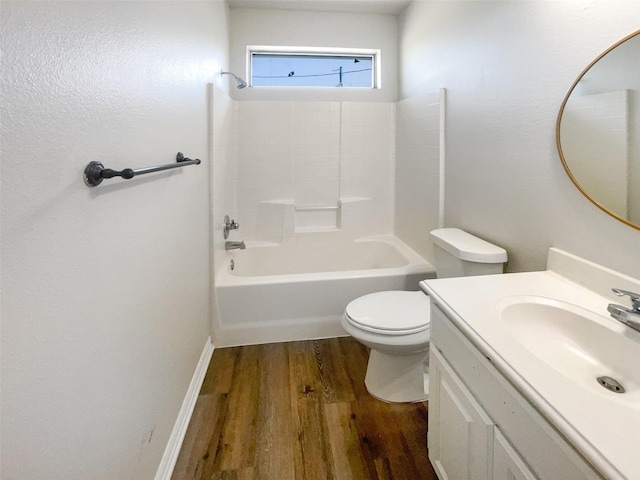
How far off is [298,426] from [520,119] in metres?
1.67

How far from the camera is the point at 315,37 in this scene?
2.99 metres

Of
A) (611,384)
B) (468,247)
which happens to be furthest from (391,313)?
(611,384)

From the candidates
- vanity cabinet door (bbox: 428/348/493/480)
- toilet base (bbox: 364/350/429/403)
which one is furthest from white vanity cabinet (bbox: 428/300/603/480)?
toilet base (bbox: 364/350/429/403)

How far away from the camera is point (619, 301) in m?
1.09

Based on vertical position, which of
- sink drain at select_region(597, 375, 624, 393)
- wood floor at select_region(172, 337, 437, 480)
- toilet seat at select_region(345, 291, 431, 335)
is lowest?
wood floor at select_region(172, 337, 437, 480)

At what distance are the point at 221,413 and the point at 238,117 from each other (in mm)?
2241

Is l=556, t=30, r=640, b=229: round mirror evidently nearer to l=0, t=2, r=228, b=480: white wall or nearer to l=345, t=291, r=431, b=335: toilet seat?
l=345, t=291, r=431, b=335: toilet seat

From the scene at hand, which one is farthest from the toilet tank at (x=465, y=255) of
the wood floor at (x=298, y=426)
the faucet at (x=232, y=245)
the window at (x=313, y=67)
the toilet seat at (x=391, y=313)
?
the window at (x=313, y=67)

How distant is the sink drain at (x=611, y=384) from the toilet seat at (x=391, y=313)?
0.70 m

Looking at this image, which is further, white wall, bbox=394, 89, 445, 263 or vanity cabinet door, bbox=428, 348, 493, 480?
white wall, bbox=394, 89, 445, 263

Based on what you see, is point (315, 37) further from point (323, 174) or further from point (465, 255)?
point (465, 255)

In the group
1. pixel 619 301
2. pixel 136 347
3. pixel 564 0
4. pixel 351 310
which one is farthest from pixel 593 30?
pixel 136 347

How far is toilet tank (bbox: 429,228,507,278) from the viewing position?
163cm

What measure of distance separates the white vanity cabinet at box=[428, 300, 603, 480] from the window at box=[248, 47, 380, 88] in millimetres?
2530
